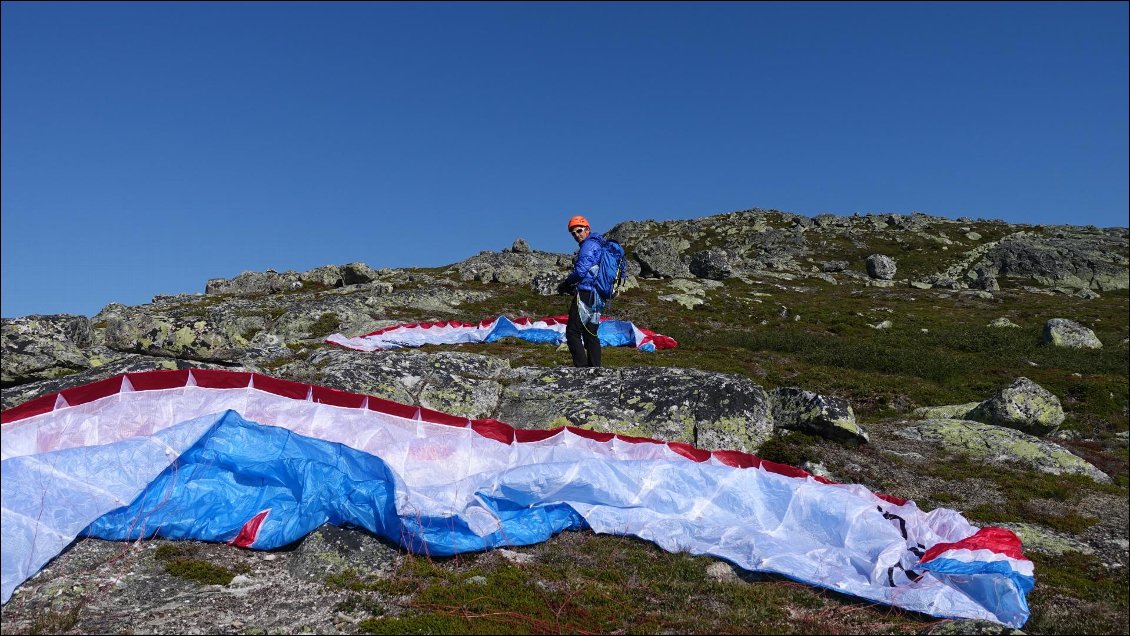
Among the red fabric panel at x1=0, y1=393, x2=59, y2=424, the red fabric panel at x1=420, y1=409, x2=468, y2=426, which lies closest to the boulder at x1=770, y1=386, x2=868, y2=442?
the red fabric panel at x1=420, y1=409, x2=468, y2=426

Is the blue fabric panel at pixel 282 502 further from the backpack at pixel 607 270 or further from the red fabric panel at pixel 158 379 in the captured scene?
the backpack at pixel 607 270

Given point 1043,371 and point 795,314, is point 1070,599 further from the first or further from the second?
point 795,314

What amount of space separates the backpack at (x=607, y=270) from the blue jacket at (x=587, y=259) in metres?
0.10

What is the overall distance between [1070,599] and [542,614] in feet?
25.0

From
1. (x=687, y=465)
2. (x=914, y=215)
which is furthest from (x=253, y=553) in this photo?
(x=914, y=215)

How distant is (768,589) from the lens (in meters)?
8.39

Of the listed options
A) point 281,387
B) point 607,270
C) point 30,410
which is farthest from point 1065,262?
point 30,410

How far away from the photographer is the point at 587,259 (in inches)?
677

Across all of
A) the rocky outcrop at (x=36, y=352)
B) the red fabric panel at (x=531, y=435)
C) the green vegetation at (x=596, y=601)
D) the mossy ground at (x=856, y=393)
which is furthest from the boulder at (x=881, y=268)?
the rocky outcrop at (x=36, y=352)

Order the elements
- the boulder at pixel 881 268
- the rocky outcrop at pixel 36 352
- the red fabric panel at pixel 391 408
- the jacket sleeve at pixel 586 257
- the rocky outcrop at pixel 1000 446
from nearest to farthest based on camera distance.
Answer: the red fabric panel at pixel 391 408 → the rocky outcrop at pixel 36 352 → the rocky outcrop at pixel 1000 446 → the jacket sleeve at pixel 586 257 → the boulder at pixel 881 268

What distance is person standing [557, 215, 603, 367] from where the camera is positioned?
56.4 feet

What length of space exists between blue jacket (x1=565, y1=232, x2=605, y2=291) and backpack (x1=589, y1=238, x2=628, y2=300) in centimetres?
10

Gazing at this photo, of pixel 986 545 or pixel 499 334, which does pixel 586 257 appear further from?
pixel 499 334

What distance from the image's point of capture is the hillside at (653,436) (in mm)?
7367
